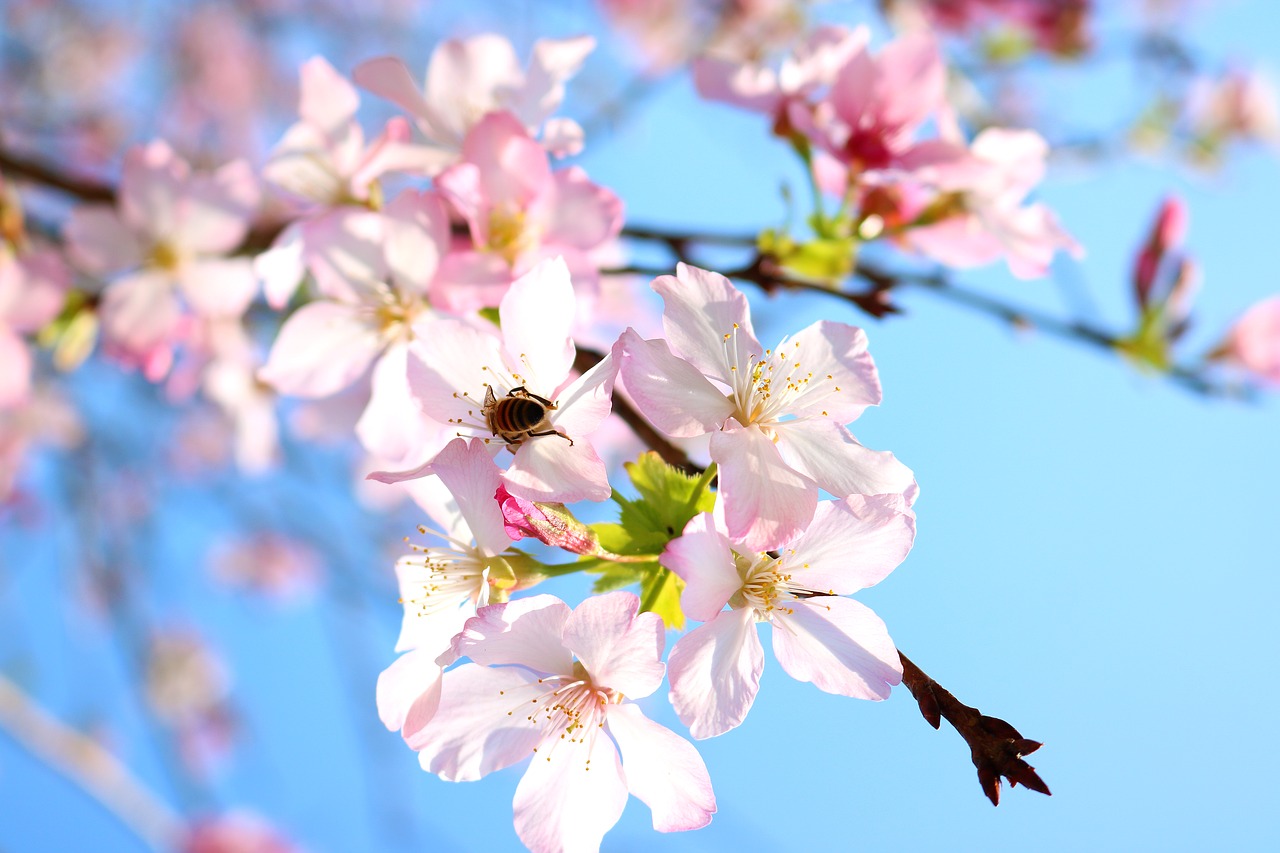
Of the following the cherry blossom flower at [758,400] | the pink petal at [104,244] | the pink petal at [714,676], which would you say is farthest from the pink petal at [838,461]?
the pink petal at [104,244]

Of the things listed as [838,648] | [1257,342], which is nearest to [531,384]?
[838,648]

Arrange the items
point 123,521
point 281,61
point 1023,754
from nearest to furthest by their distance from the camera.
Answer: point 1023,754 → point 123,521 → point 281,61

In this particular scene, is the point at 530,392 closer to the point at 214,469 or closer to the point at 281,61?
the point at 214,469

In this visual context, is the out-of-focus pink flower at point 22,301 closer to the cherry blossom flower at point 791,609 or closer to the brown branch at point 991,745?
the cherry blossom flower at point 791,609

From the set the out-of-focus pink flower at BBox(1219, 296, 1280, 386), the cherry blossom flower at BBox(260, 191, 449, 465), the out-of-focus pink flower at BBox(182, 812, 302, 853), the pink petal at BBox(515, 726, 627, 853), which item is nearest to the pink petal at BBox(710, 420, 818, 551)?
the pink petal at BBox(515, 726, 627, 853)

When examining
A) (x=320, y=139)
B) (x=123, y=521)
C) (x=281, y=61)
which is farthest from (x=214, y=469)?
(x=320, y=139)

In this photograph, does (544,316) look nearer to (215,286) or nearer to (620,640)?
(620,640)

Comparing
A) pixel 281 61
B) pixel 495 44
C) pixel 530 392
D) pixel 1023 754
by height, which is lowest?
pixel 281 61
